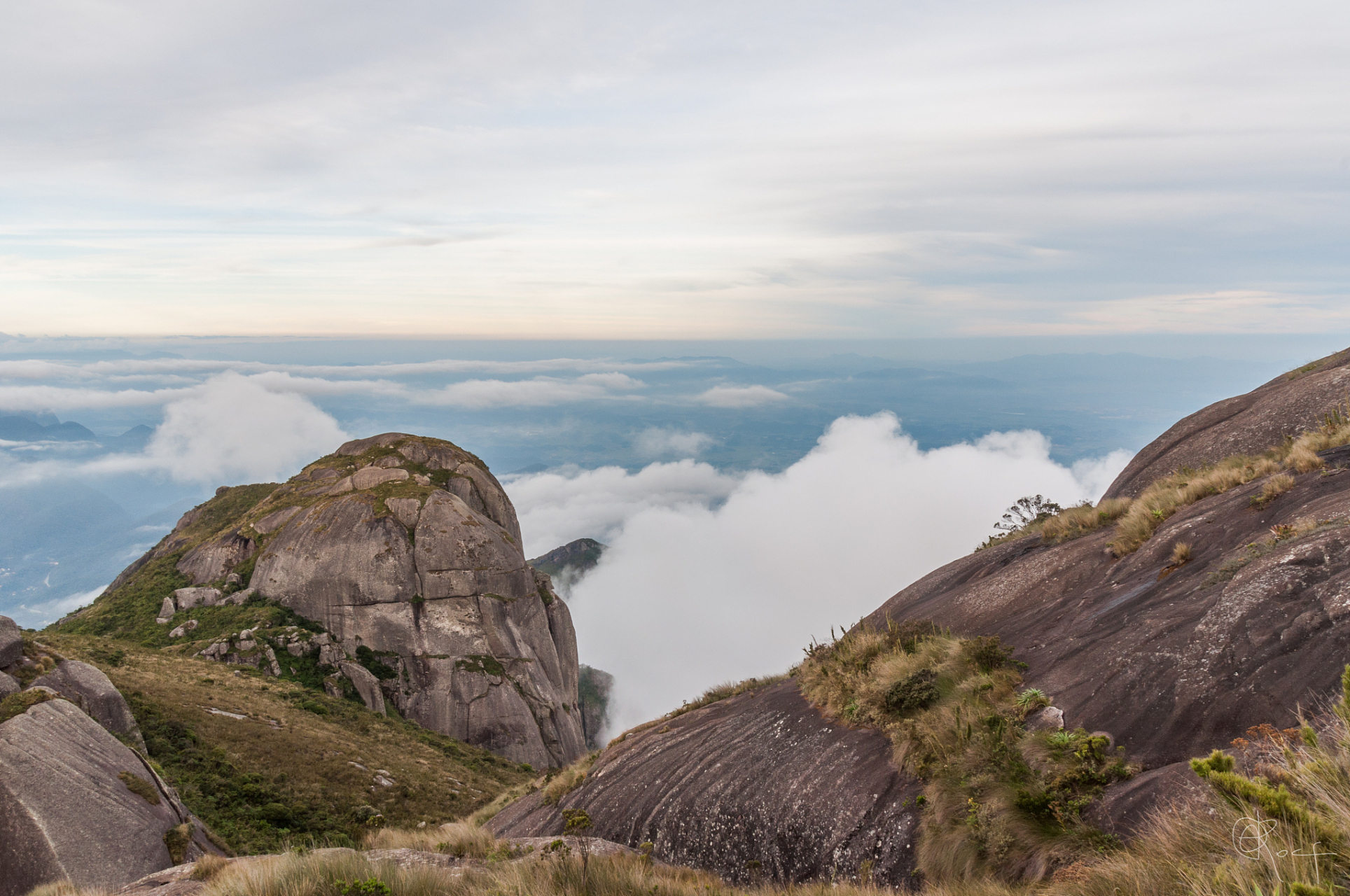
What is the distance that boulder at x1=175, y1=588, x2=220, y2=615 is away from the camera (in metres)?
46.9

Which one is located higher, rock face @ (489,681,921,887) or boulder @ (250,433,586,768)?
rock face @ (489,681,921,887)

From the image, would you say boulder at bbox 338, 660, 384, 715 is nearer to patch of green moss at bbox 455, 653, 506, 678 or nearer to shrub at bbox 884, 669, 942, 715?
patch of green moss at bbox 455, 653, 506, 678

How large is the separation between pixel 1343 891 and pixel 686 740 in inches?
486

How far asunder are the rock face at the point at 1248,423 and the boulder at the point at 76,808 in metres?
26.5

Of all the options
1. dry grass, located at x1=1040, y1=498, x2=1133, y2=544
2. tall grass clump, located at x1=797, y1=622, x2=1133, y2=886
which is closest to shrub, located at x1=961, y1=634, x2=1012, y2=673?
tall grass clump, located at x1=797, y1=622, x2=1133, y2=886

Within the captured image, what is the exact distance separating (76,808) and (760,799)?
14.7 m

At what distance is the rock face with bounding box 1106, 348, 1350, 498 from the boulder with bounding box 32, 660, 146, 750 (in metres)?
31.4

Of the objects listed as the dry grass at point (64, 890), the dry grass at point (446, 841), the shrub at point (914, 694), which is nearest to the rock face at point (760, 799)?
the shrub at point (914, 694)

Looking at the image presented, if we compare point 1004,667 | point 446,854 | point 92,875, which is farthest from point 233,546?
point 1004,667

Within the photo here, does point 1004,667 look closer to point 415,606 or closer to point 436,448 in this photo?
point 415,606

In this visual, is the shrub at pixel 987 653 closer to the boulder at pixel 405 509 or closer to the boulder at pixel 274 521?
the boulder at pixel 405 509

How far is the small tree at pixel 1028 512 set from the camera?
69.1ft

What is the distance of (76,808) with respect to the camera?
13641mm

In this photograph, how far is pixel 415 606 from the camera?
1912 inches
